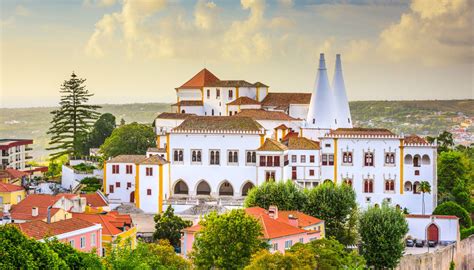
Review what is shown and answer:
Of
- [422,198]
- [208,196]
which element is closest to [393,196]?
[422,198]

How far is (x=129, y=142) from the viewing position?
248 ft

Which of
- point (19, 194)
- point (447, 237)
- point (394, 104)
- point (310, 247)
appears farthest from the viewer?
point (394, 104)

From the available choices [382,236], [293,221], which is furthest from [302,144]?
[293,221]

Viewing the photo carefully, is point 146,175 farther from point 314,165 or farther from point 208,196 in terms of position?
point 314,165

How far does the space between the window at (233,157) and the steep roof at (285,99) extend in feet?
40.5

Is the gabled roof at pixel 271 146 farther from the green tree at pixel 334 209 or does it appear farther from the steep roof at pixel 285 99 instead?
the steep roof at pixel 285 99

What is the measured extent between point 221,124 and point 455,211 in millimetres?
15069

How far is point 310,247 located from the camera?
43.2 metres

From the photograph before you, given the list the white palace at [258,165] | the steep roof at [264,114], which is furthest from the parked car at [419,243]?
the steep roof at [264,114]

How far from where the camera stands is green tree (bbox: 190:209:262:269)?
4275 centimetres

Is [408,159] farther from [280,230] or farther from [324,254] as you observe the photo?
[324,254]

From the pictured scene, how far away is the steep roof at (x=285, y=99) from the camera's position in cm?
7706

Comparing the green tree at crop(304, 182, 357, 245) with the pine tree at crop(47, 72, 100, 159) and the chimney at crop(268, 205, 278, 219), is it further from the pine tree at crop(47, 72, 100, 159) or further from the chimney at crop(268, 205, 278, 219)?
the pine tree at crop(47, 72, 100, 159)

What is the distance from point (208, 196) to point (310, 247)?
22.6m
